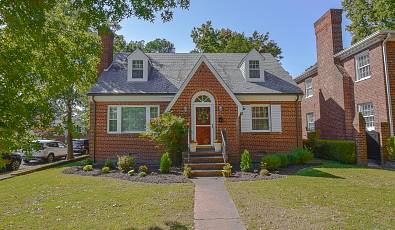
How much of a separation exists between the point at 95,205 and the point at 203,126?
9.85 meters

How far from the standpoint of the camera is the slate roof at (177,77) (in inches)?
717

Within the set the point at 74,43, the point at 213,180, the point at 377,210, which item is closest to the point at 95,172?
the point at 213,180

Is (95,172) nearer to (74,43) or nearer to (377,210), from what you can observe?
(74,43)

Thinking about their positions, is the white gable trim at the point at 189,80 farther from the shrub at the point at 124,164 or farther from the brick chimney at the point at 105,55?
the brick chimney at the point at 105,55

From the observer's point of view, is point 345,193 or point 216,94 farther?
point 216,94

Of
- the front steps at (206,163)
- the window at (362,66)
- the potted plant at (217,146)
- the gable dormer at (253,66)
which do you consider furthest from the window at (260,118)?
the window at (362,66)

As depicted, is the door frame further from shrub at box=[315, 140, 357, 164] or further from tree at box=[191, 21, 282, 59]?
tree at box=[191, 21, 282, 59]

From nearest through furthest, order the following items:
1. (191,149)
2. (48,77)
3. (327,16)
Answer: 1. (48,77)
2. (191,149)
3. (327,16)

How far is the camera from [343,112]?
66.1 feet

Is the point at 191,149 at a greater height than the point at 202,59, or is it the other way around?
the point at 202,59

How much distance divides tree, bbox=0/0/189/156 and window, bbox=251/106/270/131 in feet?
40.1

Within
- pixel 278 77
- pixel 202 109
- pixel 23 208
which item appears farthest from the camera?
pixel 278 77

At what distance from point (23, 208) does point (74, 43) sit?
15.0 feet

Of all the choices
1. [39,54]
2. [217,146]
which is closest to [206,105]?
[217,146]
